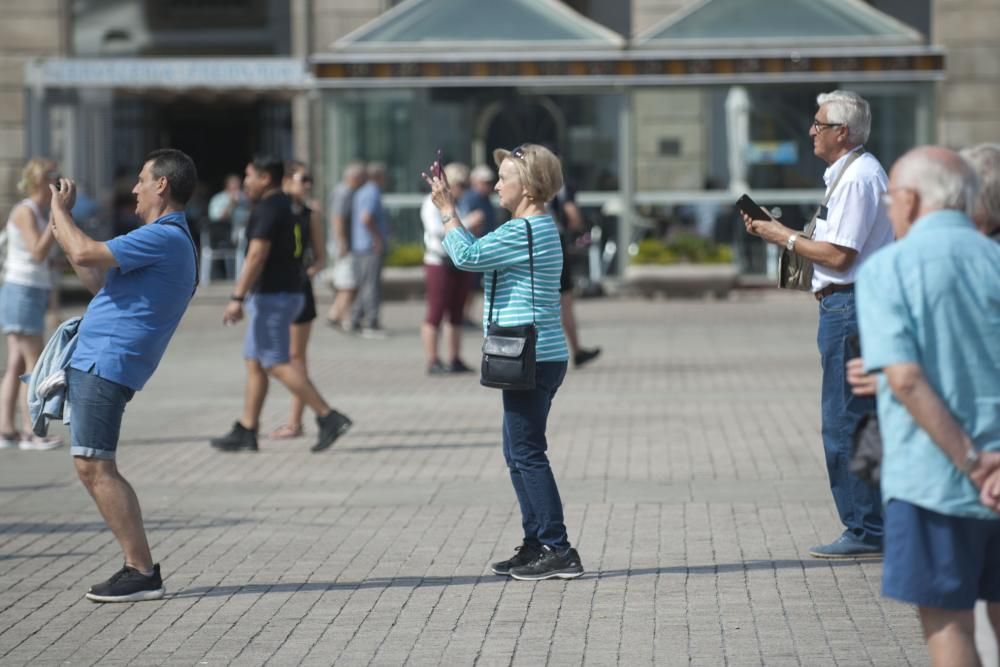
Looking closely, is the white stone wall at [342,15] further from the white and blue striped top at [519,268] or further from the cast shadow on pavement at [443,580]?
the cast shadow on pavement at [443,580]

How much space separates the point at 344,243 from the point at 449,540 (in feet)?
36.7

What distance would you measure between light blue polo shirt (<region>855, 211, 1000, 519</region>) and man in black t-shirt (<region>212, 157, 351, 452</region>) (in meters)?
6.84

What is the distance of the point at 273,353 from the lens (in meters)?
10.9

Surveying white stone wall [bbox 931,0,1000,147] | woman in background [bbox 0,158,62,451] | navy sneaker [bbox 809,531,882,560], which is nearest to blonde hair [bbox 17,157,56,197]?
woman in background [bbox 0,158,62,451]

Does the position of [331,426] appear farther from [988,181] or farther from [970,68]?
[970,68]

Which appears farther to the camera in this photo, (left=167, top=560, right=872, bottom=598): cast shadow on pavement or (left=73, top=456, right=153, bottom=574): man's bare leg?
(left=167, top=560, right=872, bottom=598): cast shadow on pavement

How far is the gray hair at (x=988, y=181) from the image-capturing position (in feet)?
15.7

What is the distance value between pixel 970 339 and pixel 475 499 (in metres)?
5.16

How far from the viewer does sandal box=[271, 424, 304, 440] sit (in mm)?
11711

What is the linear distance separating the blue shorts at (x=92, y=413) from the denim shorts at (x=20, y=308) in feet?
15.3

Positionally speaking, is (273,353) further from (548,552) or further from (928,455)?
(928,455)

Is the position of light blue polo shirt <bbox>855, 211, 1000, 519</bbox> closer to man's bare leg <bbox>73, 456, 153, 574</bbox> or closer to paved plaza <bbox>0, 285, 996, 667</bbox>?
paved plaza <bbox>0, 285, 996, 667</bbox>

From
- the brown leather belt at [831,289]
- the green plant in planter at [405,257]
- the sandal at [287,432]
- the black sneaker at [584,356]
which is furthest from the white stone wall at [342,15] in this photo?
the brown leather belt at [831,289]

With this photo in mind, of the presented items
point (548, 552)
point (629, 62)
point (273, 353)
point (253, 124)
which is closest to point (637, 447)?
point (273, 353)
